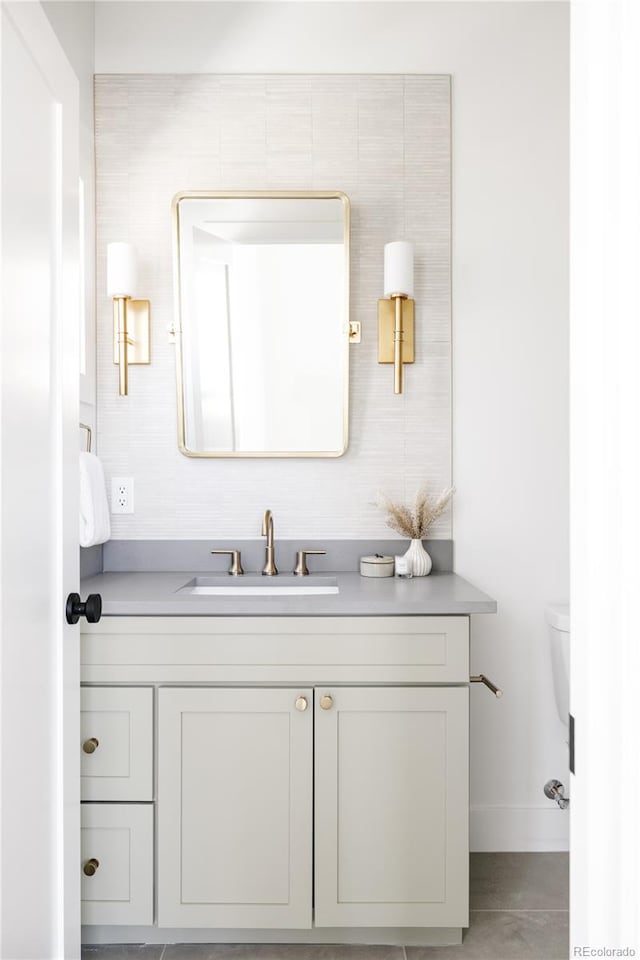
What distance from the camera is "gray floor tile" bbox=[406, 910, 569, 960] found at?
1676 millimetres

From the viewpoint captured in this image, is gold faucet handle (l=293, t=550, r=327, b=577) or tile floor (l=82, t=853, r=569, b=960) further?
gold faucet handle (l=293, t=550, r=327, b=577)

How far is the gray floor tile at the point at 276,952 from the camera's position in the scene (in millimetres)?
1670

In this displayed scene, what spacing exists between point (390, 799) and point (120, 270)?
169cm

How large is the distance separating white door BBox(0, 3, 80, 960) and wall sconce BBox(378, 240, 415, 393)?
1.04 metres

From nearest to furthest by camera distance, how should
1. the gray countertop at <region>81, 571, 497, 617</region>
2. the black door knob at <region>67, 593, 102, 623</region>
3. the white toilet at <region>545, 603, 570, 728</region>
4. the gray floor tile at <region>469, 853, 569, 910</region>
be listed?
the black door knob at <region>67, 593, 102, 623</region> < the gray countertop at <region>81, 571, 497, 617</region> < the gray floor tile at <region>469, 853, 569, 910</region> < the white toilet at <region>545, 603, 570, 728</region>

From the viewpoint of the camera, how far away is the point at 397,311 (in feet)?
6.85

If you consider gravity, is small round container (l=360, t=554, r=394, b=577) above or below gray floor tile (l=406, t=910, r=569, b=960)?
above

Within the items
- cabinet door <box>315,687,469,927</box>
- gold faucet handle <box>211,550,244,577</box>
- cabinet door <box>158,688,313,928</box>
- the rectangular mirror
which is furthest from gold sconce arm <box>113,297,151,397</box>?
cabinet door <box>315,687,469,927</box>

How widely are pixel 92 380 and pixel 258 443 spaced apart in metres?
0.57

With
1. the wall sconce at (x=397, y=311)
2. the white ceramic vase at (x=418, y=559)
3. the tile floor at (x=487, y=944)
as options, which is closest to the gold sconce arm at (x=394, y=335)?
the wall sconce at (x=397, y=311)

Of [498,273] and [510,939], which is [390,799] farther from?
[498,273]

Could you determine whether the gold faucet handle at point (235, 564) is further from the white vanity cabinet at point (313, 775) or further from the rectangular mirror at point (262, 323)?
the white vanity cabinet at point (313, 775)

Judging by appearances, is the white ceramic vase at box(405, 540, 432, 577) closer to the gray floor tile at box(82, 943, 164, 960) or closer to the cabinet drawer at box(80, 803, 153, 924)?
the cabinet drawer at box(80, 803, 153, 924)
